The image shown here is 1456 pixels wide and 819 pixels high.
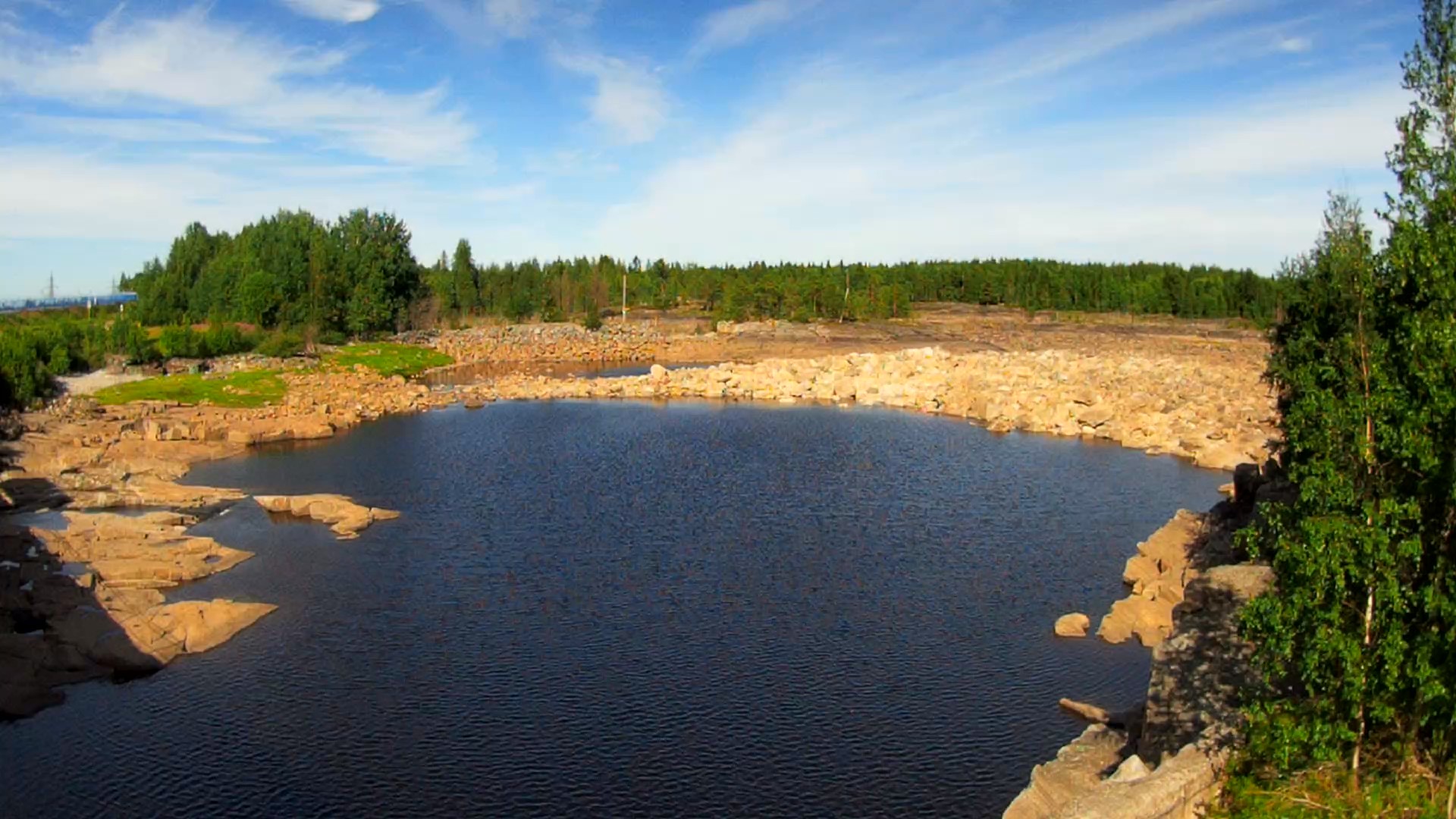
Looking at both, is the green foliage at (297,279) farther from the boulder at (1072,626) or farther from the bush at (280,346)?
the boulder at (1072,626)

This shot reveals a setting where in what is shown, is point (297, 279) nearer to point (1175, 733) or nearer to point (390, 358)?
point (390, 358)

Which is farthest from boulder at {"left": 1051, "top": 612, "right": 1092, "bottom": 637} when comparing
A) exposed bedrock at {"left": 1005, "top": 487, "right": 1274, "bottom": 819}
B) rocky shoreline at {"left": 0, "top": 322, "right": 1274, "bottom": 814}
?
exposed bedrock at {"left": 1005, "top": 487, "right": 1274, "bottom": 819}

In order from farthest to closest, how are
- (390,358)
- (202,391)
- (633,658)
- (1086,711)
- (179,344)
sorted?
1. (390,358)
2. (179,344)
3. (202,391)
4. (633,658)
5. (1086,711)

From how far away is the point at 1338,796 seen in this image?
14367mm

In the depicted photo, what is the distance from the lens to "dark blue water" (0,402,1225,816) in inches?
832

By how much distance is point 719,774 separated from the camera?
21406 millimetres

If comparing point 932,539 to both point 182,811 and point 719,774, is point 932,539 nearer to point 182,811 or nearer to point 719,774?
point 719,774

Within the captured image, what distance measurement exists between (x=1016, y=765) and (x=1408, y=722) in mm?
8442

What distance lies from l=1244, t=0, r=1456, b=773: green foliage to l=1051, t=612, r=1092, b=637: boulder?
12.8 metres

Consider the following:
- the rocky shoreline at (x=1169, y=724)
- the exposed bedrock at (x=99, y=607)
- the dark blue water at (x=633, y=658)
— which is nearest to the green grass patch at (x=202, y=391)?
the dark blue water at (x=633, y=658)

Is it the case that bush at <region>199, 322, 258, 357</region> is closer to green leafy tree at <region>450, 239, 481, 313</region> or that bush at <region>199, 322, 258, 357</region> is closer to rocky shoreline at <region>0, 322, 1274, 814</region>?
rocky shoreline at <region>0, 322, 1274, 814</region>

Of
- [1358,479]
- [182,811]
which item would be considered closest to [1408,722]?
[1358,479]

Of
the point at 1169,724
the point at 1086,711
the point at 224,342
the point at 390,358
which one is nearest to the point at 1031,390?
the point at 1086,711

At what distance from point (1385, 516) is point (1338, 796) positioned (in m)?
3.76
